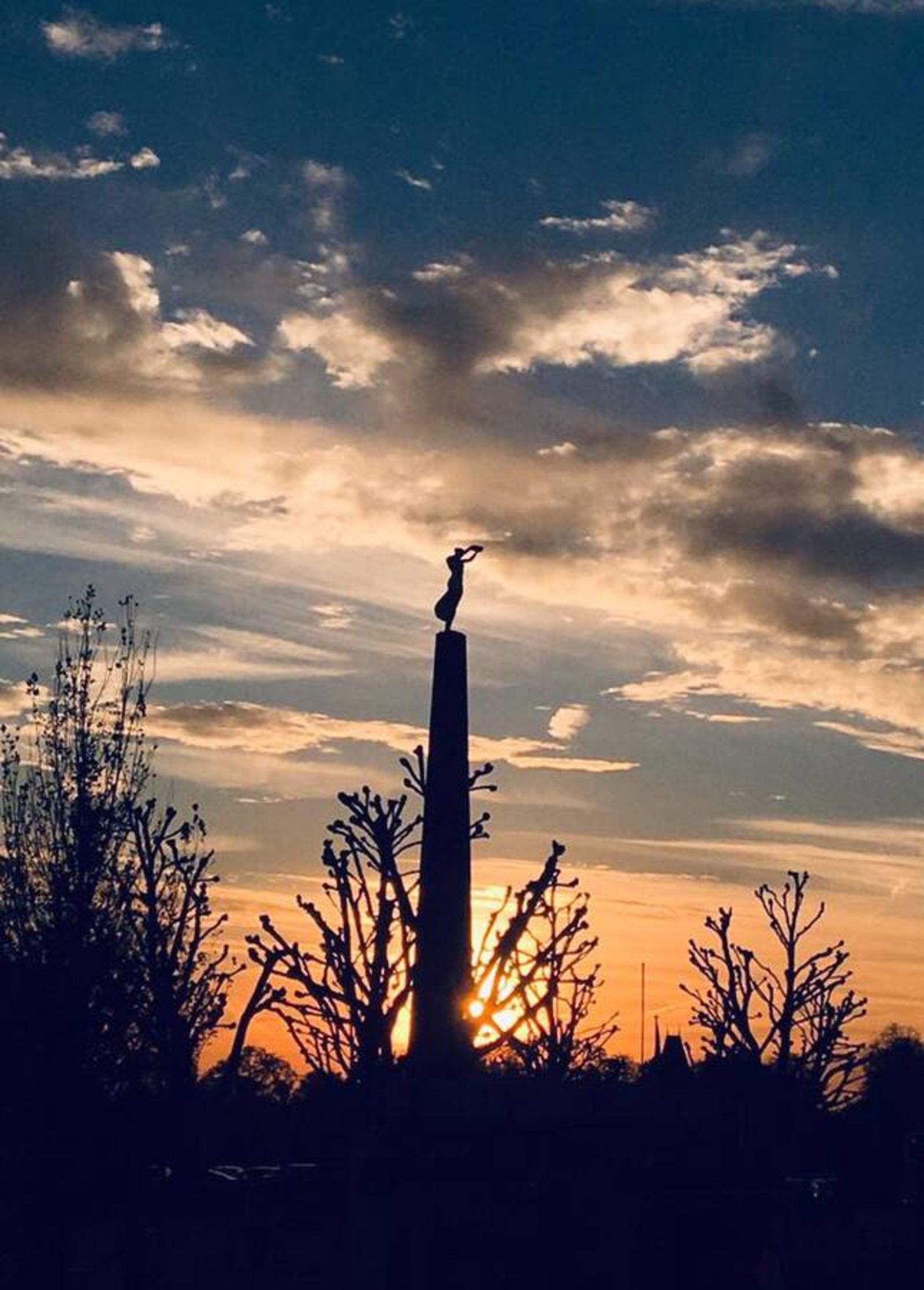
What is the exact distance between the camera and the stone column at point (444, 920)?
75.7ft

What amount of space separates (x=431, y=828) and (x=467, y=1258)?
557 cm

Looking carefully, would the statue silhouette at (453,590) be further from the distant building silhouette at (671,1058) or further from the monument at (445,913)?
the distant building silhouette at (671,1058)

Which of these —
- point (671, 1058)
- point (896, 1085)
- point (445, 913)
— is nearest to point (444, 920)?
point (445, 913)

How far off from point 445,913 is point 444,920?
0.10 m

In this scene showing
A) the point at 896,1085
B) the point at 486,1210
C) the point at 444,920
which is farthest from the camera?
the point at 896,1085

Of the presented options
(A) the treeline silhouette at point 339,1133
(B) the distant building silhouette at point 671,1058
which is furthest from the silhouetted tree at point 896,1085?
(A) the treeline silhouette at point 339,1133

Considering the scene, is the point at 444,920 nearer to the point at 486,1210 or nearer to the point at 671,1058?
the point at 486,1210

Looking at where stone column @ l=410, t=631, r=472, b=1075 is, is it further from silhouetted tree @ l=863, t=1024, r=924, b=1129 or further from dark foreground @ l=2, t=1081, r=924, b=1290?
silhouetted tree @ l=863, t=1024, r=924, b=1129

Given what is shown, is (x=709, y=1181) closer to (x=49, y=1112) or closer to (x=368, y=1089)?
(x=368, y=1089)

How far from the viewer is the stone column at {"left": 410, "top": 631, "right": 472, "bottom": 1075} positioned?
75.7 ft

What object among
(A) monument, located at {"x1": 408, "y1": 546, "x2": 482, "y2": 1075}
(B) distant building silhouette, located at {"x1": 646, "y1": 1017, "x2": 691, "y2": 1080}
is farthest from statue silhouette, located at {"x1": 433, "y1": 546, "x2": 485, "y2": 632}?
(B) distant building silhouette, located at {"x1": 646, "y1": 1017, "x2": 691, "y2": 1080}

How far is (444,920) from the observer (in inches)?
912

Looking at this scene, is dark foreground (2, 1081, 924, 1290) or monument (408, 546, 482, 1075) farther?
monument (408, 546, 482, 1075)

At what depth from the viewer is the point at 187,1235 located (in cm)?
2930
